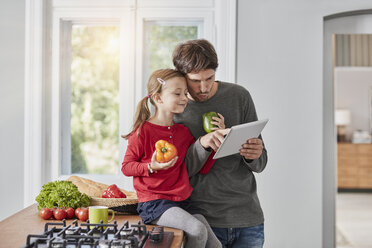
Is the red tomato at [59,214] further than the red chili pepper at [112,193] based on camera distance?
No

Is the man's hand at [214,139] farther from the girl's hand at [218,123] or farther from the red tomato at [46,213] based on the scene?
the red tomato at [46,213]

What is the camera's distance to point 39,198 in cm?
207

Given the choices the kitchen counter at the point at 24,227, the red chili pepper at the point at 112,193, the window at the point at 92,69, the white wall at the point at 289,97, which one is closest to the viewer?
the kitchen counter at the point at 24,227

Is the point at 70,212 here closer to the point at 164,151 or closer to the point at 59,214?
the point at 59,214

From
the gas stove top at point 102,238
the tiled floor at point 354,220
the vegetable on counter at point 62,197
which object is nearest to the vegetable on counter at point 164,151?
the gas stove top at point 102,238

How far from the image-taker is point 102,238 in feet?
5.20

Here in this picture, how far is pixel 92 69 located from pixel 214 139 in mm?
1866

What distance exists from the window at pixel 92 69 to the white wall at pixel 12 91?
7 centimetres

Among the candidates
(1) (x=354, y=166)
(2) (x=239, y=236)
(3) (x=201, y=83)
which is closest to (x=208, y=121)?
(3) (x=201, y=83)

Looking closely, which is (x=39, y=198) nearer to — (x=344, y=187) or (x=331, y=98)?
(x=331, y=98)

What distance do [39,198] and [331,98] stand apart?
218cm

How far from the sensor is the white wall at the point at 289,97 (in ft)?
10.5

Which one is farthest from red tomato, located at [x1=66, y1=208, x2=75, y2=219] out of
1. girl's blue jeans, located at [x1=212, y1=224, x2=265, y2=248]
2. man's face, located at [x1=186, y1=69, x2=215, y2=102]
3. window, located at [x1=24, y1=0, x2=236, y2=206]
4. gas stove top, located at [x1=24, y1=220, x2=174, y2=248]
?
window, located at [x1=24, y1=0, x2=236, y2=206]

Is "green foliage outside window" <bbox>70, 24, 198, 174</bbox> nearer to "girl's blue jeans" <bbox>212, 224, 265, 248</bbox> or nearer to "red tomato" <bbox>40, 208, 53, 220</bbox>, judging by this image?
"red tomato" <bbox>40, 208, 53, 220</bbox>
